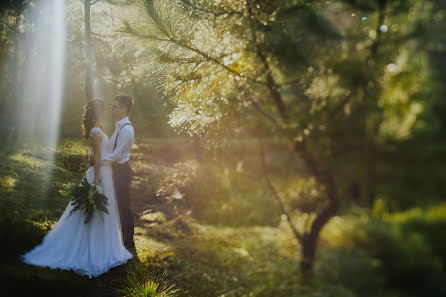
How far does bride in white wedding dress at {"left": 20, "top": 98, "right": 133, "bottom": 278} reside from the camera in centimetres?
246

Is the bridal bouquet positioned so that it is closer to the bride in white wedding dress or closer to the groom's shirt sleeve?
the bride in white wedding dress

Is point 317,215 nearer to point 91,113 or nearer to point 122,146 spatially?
point 122,146

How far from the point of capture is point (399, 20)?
4.00ft

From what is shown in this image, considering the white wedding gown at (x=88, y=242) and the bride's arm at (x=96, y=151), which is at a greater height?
the bride's arm at (x=96, y=151)

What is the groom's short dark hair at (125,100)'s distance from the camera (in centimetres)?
270

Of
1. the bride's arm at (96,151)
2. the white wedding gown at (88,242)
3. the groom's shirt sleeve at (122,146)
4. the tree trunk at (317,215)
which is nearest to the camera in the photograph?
the tree trunk at (317,215)

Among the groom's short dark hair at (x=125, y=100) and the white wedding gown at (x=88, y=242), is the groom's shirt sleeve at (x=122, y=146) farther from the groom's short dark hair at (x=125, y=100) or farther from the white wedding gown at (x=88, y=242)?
the groom's short dark hair at (x=125, y=100)

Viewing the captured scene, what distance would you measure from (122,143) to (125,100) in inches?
17.6

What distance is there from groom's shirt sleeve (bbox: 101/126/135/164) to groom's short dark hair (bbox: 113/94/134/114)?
22cm

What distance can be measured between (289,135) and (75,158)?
Result: 2.10m

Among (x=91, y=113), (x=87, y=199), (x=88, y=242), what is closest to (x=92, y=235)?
(x=88, y=242)

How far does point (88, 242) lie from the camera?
2615 millimetres

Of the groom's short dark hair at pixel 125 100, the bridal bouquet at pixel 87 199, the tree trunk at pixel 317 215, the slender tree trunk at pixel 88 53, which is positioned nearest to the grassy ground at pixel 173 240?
the tree trunk at pixel 317 215

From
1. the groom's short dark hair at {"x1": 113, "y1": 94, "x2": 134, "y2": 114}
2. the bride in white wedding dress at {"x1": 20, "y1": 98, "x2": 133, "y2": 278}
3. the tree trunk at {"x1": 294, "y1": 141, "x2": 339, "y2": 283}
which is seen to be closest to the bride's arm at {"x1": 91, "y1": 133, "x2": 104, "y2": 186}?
the bride in white wedding dress at {"x1": 20, "y1": 98, "x2": 133, "y2": 278}
